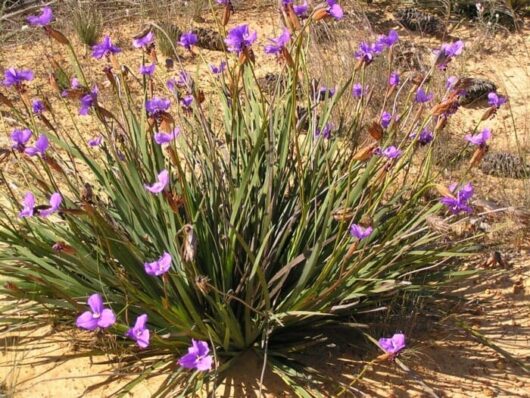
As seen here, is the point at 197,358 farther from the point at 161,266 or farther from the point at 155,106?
the point at 155,106

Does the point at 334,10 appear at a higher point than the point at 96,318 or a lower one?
higher

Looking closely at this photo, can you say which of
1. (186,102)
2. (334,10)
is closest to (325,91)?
(186,102)

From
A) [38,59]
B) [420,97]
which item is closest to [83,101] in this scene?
[420,97]

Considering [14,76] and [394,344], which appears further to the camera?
[14,76]

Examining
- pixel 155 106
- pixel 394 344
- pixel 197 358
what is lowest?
pixel 394 344

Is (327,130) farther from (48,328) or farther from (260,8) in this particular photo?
(260,8)

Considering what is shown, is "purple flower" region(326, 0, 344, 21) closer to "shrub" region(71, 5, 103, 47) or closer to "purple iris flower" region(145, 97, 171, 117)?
"purple iris flower" region(145, 97, 171, 117)

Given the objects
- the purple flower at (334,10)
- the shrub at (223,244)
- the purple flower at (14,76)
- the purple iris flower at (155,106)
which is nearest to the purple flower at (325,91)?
the shrub at (223,244)

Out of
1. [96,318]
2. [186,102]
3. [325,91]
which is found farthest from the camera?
[325,91]
